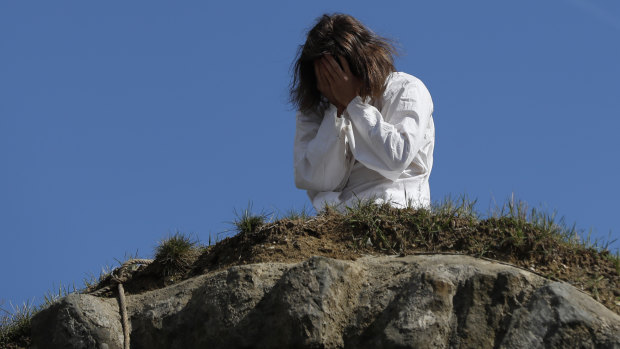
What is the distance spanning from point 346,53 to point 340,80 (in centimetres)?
24

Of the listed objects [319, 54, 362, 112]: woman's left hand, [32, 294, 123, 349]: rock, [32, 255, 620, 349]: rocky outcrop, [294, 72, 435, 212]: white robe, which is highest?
[319, 54, 362, 112]: woman's left hand

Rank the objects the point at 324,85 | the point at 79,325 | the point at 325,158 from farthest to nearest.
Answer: the point at 324,85, the point at 325,158, the point at 79,325

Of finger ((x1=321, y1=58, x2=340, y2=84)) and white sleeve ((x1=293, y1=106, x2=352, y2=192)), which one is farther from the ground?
finger ((x1=321, y1=58, x2=340, y2=84))

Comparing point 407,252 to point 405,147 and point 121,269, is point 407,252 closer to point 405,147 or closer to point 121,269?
point 405,147

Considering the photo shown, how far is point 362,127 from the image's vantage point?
8.12 metres

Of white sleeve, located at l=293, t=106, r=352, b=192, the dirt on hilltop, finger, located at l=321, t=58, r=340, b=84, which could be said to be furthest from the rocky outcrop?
finger, located at l=321, t=58, r=340, b=84

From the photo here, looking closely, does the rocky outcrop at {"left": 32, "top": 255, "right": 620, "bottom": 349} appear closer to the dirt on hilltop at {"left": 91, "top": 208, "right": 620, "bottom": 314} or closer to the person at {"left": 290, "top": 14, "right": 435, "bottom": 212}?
the dirt on hilltop at {"left": 91, "top": 208, "right": 620, "bottom": 314}

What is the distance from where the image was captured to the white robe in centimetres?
807

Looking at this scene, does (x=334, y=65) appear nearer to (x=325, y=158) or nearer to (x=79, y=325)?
(x=325, y=158)

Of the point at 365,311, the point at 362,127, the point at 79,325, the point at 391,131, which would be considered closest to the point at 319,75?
the point at 362,127

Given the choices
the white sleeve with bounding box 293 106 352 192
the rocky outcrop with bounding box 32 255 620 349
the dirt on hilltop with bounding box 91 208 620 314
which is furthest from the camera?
the white sleeve with bounding box 293 106 352 192

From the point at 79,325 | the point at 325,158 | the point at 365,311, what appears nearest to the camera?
the point at 365,311

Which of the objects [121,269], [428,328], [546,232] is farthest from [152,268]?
[546,232]

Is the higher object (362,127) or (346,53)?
(346,53)
